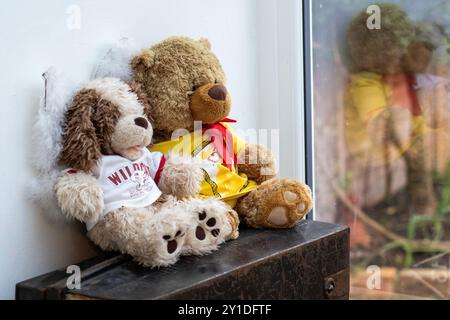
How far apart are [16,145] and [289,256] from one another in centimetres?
57

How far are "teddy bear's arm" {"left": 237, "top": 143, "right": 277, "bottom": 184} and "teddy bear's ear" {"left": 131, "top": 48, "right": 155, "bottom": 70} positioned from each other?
0.31 metres

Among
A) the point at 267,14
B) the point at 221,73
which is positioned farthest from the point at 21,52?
the point at 267,14

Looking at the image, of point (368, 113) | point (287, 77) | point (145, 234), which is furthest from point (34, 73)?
point (368, 113)

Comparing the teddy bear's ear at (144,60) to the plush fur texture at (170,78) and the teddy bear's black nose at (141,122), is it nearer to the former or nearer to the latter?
the plush fur texture at (170,78)

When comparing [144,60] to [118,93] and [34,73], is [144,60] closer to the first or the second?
[118,93]

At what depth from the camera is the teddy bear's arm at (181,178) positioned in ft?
3.78

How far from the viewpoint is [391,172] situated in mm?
1706

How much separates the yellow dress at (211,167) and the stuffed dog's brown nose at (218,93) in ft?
0.31

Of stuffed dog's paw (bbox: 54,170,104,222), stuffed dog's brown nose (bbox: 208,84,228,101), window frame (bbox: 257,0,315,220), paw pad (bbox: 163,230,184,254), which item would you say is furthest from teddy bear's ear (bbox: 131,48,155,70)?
window frame (bbox: 257,0,315,220)

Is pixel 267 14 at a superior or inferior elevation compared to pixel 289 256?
superior

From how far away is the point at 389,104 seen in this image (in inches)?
66.0

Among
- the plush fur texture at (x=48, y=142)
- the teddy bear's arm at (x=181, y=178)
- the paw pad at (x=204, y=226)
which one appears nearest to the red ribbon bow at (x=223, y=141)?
the teddy bear's arm at (x=181, y=178)
